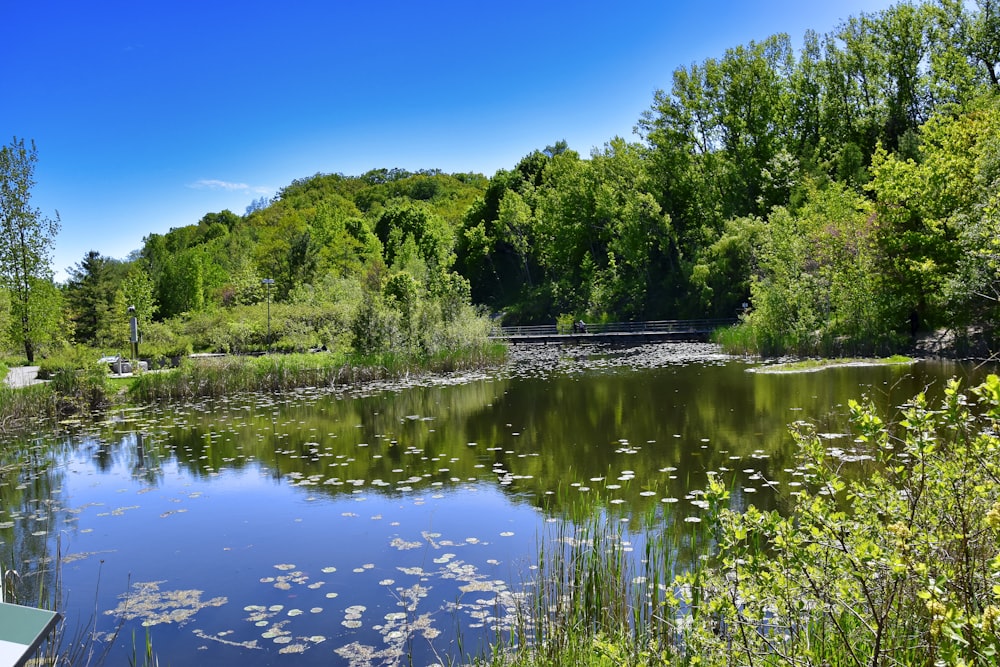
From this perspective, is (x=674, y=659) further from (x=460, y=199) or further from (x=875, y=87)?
(x=460, y=199)

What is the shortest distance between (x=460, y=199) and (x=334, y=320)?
70.0 meters

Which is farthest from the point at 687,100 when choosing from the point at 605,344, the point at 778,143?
the point at 605,344

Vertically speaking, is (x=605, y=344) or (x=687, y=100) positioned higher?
(x=687, y=100)

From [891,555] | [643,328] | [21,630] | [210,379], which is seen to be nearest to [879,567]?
[891,555]

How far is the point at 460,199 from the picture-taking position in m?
98.2

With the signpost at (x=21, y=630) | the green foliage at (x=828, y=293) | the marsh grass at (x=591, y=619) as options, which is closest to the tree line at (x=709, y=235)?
the green foliage at (x=828, y=293)

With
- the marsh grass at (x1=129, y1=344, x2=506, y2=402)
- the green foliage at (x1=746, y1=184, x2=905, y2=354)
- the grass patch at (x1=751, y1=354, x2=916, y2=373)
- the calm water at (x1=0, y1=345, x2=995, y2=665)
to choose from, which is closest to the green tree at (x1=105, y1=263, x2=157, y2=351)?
the marsh grass at (x1=129, y1=344, x2=506, y2=402)

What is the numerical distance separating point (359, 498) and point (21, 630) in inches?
347

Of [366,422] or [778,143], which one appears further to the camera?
[778,143]

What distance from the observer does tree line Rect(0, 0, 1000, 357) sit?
2508 cm

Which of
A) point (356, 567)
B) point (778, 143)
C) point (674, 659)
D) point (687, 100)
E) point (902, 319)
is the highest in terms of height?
point (687, 100)

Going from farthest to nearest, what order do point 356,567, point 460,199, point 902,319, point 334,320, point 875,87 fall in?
point 460,199
point 875,87
point 334,320
point 902,319
point 356,567

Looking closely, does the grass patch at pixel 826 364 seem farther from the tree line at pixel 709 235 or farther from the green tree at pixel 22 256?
the green tree at pixel 22 256

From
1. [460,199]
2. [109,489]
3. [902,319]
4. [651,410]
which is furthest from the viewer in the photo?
[460,199]
